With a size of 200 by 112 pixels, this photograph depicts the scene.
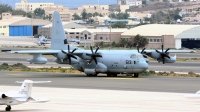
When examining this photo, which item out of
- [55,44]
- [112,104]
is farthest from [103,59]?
[112,104]

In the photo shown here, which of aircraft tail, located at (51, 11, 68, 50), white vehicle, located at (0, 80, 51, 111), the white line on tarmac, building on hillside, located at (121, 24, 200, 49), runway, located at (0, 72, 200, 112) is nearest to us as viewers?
white vehicle, located at (0, 80, 51, 111)

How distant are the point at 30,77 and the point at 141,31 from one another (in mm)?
94983

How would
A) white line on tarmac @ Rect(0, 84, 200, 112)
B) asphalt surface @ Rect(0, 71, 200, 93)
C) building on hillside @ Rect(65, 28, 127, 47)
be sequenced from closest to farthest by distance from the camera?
white line on tarmac @ Rect(0, 84, 200, 112) → asphalt surface @ Rect(0, 71, 200, 93) → building on hillside @ Rect(65, 28, 127, 47)

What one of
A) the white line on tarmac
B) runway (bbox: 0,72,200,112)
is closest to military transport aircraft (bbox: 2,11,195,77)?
A: runway (bbox: 0,72,200,112)

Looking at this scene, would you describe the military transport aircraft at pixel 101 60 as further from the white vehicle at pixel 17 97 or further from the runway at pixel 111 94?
the white vehicle at pixel 17 97

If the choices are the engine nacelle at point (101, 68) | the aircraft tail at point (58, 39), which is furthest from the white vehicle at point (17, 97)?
the aircraft tail at point (58, 39)

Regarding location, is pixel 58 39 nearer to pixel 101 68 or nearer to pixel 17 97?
pixel 101 68

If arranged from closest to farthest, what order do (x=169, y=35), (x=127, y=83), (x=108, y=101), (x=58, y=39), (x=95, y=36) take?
(x=108, y=101) → (x=127, y=83) → (x=58, y=39) → (x=169, y=35) → (x=95, y=36)

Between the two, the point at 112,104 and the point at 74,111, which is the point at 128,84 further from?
the point at 74,111

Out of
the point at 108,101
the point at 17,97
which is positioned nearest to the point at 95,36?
the point at 108,101

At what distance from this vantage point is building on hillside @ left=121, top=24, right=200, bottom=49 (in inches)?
5832

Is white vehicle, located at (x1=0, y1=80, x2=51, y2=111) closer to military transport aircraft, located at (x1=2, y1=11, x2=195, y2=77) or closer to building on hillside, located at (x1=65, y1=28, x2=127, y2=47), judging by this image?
military transport aircraft, located at (x1=2, y1=11, x2=195, y2=77)

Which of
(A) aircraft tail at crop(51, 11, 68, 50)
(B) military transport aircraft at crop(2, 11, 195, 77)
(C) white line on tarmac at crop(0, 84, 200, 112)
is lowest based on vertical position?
(C) white line on tarmac at crop(0, 84, 200, 112)

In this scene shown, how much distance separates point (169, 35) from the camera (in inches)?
5851
